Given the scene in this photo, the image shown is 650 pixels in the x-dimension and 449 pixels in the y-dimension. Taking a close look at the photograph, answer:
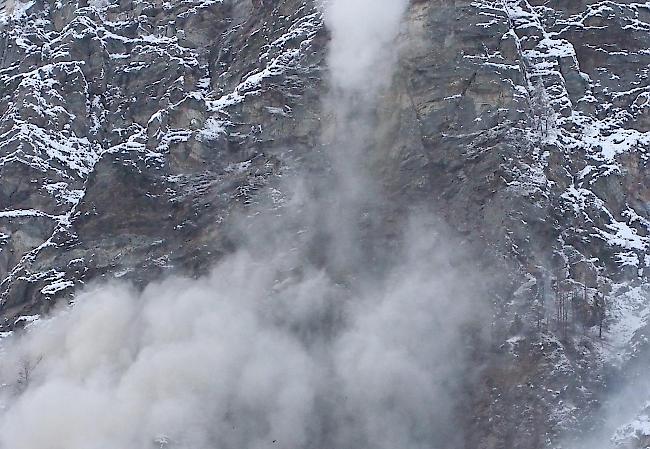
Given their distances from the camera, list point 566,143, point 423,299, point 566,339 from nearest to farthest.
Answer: point 566,339 < point 423,299 < point 566,143

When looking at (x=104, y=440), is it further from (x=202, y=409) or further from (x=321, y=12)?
(x=321, y=12)

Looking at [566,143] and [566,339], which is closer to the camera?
[566,339]

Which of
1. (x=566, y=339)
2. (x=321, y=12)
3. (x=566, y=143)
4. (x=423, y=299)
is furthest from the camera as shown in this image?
(x=321, y=12)

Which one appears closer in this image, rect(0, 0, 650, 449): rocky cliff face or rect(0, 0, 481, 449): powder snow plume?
rect(0, 0, 650, 449): rocky cliff face

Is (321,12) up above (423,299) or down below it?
above

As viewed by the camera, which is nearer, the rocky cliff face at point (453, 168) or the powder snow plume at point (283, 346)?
the rocky cliff face at point (453, 168)

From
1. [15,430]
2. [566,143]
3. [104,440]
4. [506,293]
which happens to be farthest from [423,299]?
[15,430]

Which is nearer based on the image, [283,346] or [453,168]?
[283,346]

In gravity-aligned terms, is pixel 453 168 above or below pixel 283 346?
above
